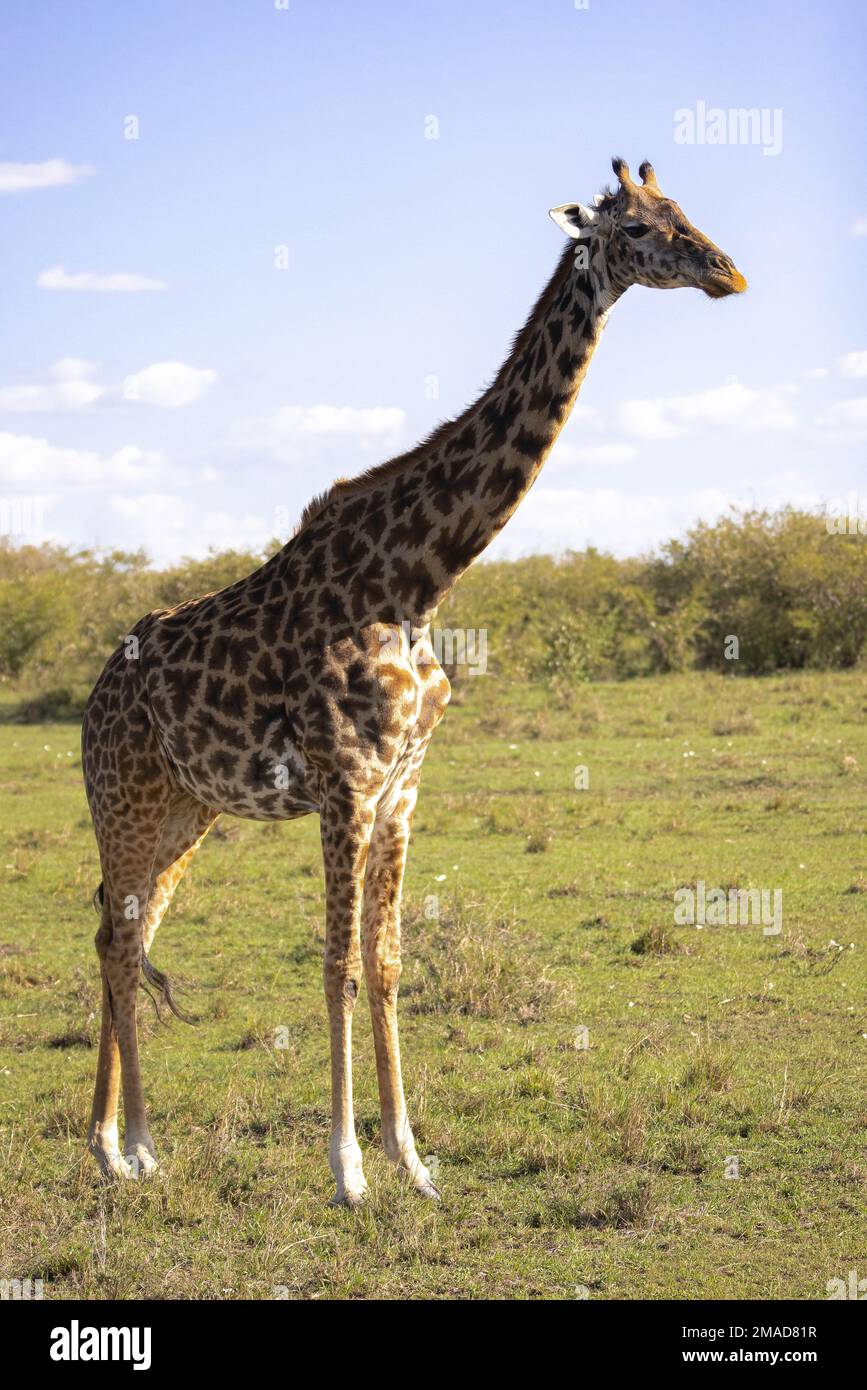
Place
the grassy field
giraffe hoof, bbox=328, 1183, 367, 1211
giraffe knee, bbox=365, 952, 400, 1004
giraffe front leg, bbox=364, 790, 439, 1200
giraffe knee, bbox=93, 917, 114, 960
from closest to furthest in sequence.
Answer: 1. the grassy field
2. giraffe hoof, bbox=328, 1183, 367, 1211
3. giraffe front leg, bbox=364, 790, 439, 1200
4. giraffe knee, bbox=365, 952, 400, 1004
5. giraffe knee, bbox=93, 917, 114, 960

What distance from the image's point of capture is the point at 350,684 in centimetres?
557

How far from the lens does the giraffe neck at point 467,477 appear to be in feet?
18.0

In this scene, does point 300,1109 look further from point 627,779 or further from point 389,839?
point 627,779

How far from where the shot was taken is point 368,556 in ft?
19.0

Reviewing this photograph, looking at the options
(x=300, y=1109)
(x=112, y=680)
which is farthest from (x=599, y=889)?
(x=112, y=680)

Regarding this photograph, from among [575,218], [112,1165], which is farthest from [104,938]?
[575,218]

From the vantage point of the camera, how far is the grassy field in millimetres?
5094

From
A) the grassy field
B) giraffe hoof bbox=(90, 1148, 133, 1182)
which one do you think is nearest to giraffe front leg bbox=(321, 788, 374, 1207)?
the grassy field

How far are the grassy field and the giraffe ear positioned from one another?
11.9ft

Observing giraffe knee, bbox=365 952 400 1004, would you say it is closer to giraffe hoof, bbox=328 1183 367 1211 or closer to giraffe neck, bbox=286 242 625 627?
giraffe hoof, bbox=328 1183 367 1211

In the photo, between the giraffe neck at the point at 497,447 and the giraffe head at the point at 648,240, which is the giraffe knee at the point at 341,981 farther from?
the giraffe head at the point at 648,240

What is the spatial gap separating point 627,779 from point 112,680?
370 inches

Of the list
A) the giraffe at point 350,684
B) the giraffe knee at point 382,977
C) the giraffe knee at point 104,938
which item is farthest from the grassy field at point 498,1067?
the giraffe knee at point 104,938

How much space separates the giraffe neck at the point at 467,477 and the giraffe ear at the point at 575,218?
87mm
